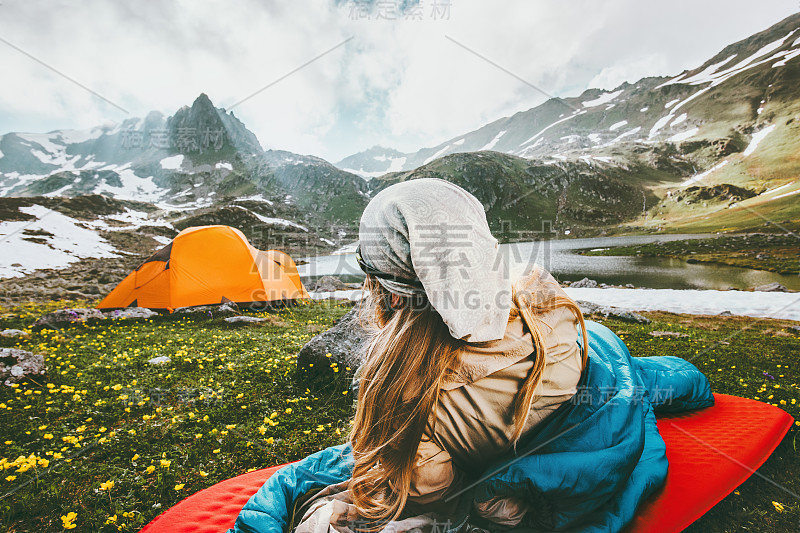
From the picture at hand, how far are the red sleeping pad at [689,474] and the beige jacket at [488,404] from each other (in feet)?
4.29

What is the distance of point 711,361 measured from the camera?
25.2ft

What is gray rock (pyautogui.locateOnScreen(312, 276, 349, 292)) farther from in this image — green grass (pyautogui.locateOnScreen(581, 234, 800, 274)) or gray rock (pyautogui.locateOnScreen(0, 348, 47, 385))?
green grass (pyautogui.locateOnScreen(581, 234, 800, 274))

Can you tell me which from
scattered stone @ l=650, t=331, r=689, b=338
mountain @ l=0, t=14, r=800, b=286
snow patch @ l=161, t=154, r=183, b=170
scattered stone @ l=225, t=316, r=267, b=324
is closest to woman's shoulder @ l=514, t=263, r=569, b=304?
scattered stone @ l=650, t=331, r=689, b=338

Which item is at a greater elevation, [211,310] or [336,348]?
[211,310]

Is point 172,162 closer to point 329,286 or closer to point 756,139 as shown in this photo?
point 329,286

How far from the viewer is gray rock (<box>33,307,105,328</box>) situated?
1115cm

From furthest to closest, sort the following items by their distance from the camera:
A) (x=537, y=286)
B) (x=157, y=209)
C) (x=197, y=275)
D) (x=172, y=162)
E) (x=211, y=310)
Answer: (x=172, y=162)
(x=157, y=209)
(x=197, y=275)
(x=211, y=310)
(x=537, y=286)

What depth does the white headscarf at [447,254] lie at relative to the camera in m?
1.78

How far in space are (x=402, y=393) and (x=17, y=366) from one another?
28.6ft

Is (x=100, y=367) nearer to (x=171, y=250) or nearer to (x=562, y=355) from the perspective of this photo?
(x=171, y=250)

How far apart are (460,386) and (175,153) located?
247 metres

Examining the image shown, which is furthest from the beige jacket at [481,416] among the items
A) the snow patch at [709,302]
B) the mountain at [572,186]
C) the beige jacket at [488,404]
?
the mountain at [572,186]

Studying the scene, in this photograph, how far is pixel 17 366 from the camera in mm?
6496

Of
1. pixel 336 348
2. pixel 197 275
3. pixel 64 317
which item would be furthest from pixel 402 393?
pixel 64 317
